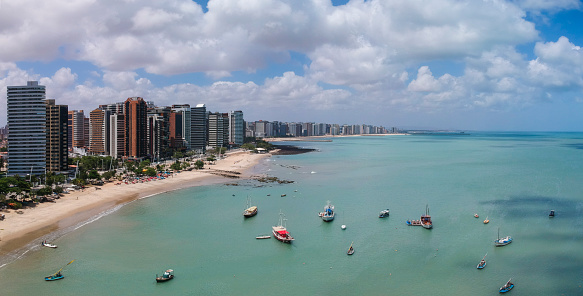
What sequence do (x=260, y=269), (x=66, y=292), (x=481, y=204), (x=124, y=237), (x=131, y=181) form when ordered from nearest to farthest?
1. (x=66, y=292)
2. (x=260, y=269)
3. (x=124, y=237)
4. (x=481, y=204)
5. (x=131, y=181)

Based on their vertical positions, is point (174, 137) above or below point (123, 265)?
above

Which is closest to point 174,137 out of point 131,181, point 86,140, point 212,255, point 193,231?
point 86,140

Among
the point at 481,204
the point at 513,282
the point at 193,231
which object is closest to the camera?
the point at 513,282

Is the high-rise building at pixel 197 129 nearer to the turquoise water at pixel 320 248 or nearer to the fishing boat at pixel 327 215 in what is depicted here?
the turquoise water at pixel 320 248

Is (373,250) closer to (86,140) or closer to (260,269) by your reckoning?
(260,269)

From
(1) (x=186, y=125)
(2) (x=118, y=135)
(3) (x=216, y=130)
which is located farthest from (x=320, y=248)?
(3) (x=216, y=130)

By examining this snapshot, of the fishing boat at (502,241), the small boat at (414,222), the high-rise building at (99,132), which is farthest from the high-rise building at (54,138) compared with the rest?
the fishing boat at (502,241)
